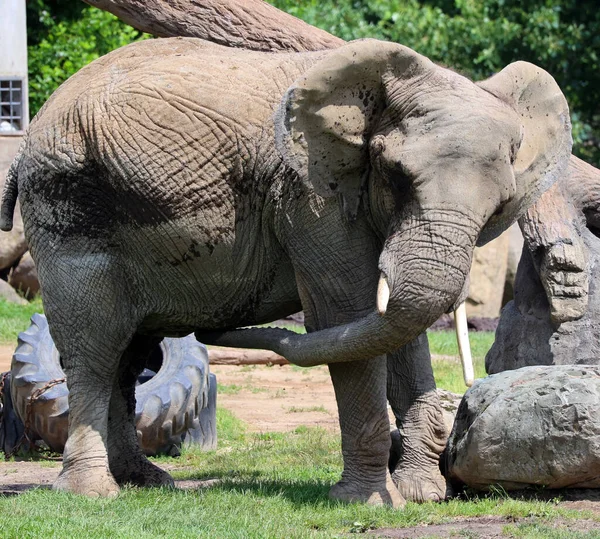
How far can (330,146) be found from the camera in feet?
21.0

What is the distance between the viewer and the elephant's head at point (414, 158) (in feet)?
19.1

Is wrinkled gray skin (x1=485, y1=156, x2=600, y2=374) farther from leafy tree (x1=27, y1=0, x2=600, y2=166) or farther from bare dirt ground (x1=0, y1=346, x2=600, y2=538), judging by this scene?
leafy tree (x1=27, y1=0, x2=600, y2=166)

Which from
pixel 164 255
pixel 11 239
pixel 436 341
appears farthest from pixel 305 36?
pixel 11 239

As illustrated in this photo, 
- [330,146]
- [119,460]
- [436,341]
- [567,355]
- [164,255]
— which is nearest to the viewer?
[330,146]

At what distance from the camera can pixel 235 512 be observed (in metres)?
6.30

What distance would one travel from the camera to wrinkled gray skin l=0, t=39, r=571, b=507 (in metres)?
5.94

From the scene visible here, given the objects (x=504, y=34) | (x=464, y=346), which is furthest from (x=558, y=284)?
(x=504, y=34)

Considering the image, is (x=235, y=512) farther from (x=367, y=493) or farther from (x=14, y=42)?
(x=14, y=42)

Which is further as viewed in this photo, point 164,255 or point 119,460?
point 119,460

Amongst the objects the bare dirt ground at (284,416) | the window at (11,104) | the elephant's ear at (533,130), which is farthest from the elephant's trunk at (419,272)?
the window at (11,104)

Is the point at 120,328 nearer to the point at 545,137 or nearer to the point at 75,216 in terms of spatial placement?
the point at 75,216

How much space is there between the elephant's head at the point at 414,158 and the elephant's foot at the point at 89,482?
1.31 metres

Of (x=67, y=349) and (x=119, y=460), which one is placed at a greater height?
(x=67, y=349)

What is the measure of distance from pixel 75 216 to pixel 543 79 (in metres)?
2.60
